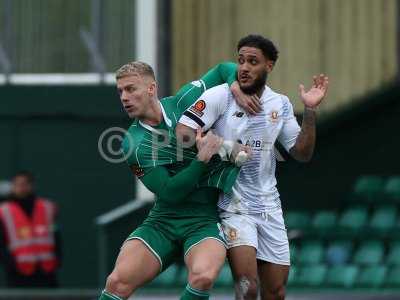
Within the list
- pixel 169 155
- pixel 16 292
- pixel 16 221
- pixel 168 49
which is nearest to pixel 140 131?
pixel 169 155

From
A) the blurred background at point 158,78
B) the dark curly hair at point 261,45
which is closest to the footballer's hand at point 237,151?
the dark curly hair at point 261,45

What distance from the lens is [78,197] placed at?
17438 millimetres

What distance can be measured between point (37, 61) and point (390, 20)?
375cm

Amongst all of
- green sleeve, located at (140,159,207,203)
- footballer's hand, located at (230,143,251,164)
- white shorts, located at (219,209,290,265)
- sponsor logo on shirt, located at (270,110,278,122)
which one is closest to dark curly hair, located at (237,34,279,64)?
sponsor logo on shirt, located at (270,110,278,122)

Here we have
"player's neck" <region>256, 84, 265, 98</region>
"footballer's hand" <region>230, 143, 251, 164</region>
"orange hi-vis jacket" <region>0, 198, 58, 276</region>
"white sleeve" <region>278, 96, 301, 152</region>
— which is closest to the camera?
"footballer's hand" <region>230, 143, 251, 164</region>

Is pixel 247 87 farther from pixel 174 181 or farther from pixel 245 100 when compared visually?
pixel 174 181

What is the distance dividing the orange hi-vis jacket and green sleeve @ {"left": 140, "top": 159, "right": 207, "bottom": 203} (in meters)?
6.30

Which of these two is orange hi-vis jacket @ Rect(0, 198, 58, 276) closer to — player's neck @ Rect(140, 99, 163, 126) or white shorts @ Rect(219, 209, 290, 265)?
white shorts @ Rect(219, 209, 290, 265)

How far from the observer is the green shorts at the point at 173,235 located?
905cm

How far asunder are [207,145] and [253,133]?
1.49 feet

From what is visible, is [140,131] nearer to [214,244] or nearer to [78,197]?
[214,244]

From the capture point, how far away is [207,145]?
885 cm

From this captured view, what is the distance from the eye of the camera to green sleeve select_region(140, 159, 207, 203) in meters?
8.84

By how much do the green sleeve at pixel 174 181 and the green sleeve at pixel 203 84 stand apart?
16.4 inches
